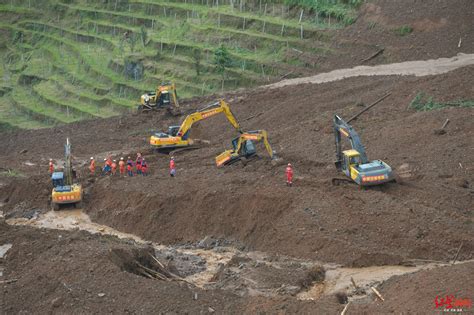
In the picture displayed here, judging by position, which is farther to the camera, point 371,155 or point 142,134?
point 142,134

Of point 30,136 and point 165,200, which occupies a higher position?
point 165,200

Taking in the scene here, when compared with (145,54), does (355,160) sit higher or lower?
higher

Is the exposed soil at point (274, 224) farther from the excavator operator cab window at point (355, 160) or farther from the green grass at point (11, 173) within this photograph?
the excavator operator cab window at point (355, 160)

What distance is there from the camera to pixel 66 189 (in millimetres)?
37250

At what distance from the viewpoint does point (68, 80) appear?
6975 centimetres

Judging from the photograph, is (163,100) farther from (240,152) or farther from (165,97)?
(240,152)

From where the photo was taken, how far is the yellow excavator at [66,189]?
37.1 metres

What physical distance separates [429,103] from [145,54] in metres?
31.6

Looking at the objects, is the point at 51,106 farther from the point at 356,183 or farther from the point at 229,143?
the point at 356,183

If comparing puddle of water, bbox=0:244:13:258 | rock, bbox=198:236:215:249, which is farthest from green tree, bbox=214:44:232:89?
puddle of water, bbox=0:244:13:258

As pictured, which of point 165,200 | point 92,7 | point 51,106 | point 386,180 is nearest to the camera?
point 386,180

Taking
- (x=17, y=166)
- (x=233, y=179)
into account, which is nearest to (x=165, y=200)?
(x=233, y=179)

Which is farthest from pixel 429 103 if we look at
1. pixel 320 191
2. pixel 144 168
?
pixel 144 168

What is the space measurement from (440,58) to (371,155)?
19278 millimetres
